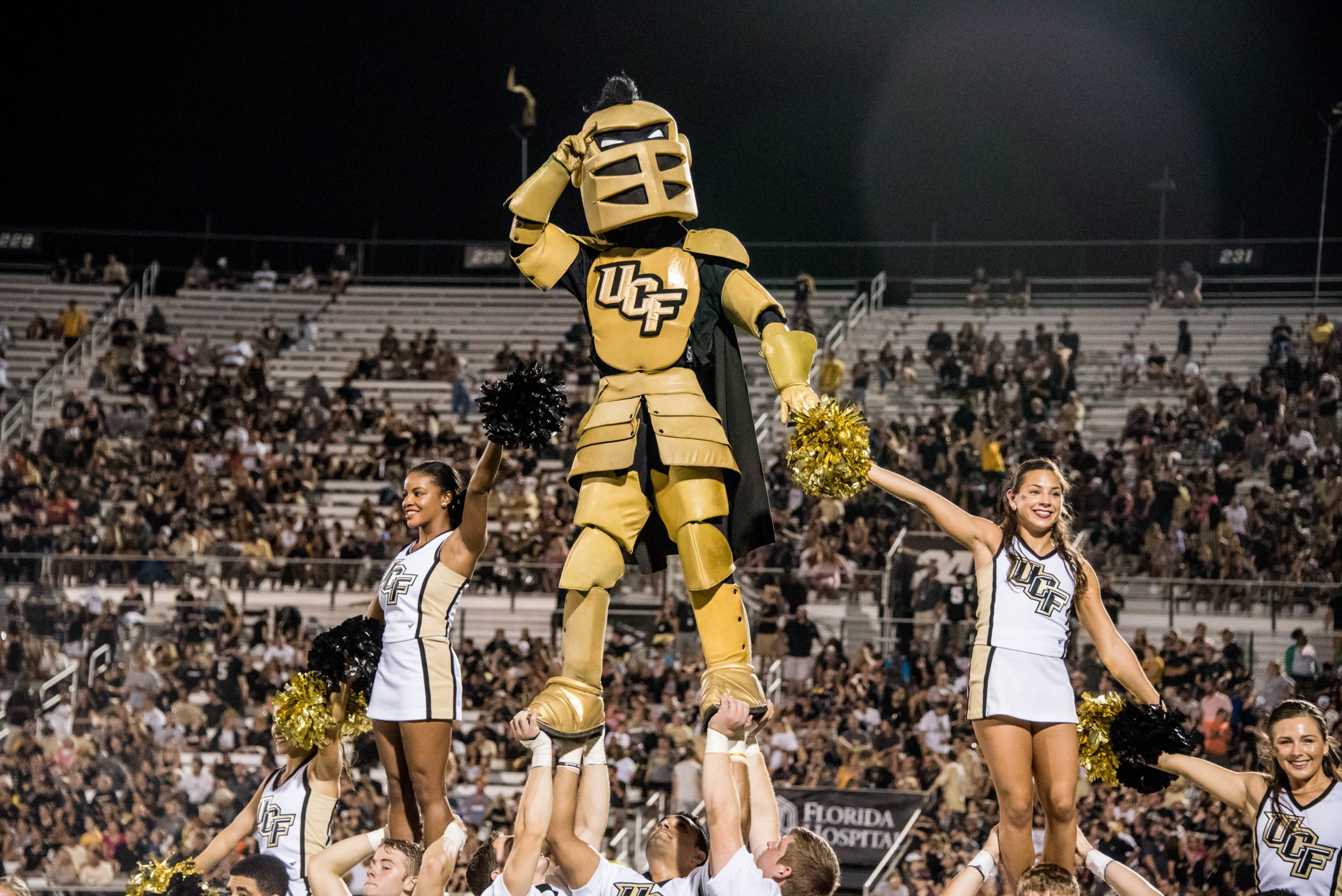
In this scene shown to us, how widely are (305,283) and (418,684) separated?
1809 cm

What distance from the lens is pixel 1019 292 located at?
20172 millimetres

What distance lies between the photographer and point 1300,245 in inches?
842

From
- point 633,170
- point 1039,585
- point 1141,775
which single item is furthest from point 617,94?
point 1141,775

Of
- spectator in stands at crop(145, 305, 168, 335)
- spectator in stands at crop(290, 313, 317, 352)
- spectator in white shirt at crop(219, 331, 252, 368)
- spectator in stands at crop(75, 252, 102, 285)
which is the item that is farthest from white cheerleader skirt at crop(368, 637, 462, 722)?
spectator in stands at crop(75, 252, 102, 285)

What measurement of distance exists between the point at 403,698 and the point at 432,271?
18.3 meters

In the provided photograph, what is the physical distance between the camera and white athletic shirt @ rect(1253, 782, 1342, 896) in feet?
16.3

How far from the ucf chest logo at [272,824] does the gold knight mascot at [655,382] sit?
158 centimetres

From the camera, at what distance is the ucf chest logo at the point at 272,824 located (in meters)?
6.16

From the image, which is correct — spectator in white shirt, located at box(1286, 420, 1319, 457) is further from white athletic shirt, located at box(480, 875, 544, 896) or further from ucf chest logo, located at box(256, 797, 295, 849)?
white athletic shirt, located at box(480, 875, 544, 896)

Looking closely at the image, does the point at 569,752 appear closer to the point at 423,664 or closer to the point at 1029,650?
the point at 423,664

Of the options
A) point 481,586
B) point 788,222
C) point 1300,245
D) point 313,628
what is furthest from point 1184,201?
point 313,628

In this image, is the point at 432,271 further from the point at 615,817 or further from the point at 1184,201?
the point at 615,817

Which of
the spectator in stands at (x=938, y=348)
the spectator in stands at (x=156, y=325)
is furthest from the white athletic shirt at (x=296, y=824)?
the spectator in stands at (x=156, y=325)

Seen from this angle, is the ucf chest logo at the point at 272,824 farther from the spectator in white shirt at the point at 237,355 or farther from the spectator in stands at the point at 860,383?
the spectator in white shirt at the point at 237,355
